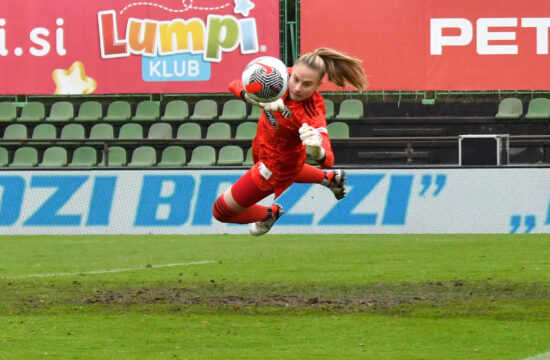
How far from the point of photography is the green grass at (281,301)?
7.69 m

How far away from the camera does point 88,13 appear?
21.3 metres

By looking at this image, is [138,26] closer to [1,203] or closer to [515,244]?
[1,203]

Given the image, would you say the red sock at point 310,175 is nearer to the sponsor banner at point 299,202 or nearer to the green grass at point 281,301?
the green grass at point 281,301

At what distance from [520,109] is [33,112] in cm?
1040

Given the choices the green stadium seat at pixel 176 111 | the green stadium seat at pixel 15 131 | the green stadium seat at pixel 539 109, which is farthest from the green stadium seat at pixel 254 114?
the green stadium seat at pixel 539 109

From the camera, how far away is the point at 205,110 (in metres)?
21.6

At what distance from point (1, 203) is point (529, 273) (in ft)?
34.5

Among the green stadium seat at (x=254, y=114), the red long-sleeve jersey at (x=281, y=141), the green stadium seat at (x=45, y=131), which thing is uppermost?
the red long-sleeve jersey at (x=281, y=141)

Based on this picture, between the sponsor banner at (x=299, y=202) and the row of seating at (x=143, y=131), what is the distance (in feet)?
6.94

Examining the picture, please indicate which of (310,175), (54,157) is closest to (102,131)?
(54,157)

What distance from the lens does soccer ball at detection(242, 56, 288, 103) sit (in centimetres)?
810

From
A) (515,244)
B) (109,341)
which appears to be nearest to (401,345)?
(109,341)

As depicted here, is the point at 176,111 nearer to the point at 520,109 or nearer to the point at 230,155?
the point at 230,155

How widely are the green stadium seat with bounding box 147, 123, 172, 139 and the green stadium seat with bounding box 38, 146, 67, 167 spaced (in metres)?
1.85
